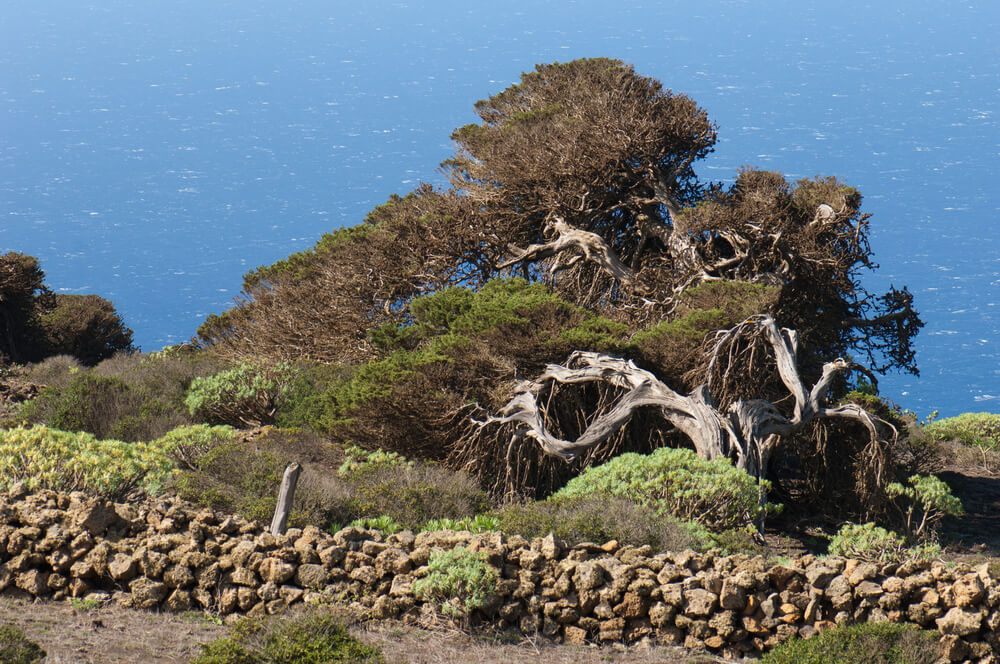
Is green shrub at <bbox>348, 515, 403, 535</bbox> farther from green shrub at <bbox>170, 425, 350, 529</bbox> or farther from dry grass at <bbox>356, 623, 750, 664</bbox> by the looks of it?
dry grass at <bbox>356, 623, 750, 664</bbox>

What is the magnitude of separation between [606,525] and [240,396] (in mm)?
8766

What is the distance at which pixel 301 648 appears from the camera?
7570 millimetres

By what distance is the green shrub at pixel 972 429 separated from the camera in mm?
22891

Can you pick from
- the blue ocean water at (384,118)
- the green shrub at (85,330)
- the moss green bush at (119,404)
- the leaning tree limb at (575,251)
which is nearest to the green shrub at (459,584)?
the moss green bush at (119,404)

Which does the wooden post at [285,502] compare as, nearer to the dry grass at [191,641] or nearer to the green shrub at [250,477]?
the green shrub at [250,477]

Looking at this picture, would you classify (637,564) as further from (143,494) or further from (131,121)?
(131,121)

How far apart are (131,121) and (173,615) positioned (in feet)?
445

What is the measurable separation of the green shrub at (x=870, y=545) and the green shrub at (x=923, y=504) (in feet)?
3.53

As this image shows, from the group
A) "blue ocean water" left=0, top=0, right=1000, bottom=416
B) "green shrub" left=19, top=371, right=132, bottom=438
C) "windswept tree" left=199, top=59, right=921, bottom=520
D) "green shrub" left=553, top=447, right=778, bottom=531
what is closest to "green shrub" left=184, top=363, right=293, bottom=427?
"green shrub" left=19, top=371, right=132, bottom=438

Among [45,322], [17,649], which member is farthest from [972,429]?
[45,322]

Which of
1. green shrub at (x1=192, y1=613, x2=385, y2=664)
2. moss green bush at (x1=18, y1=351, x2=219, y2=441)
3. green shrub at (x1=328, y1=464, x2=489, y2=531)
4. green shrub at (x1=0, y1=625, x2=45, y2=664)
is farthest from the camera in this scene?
moss green bush at (x1=18, y1=351, x2=219, y2=441)

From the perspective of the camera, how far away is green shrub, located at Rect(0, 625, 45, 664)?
720 centimetres

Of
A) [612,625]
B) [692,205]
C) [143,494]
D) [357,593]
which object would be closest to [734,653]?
[612,625]

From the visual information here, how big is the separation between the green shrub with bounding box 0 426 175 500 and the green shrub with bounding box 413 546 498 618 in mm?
3874
